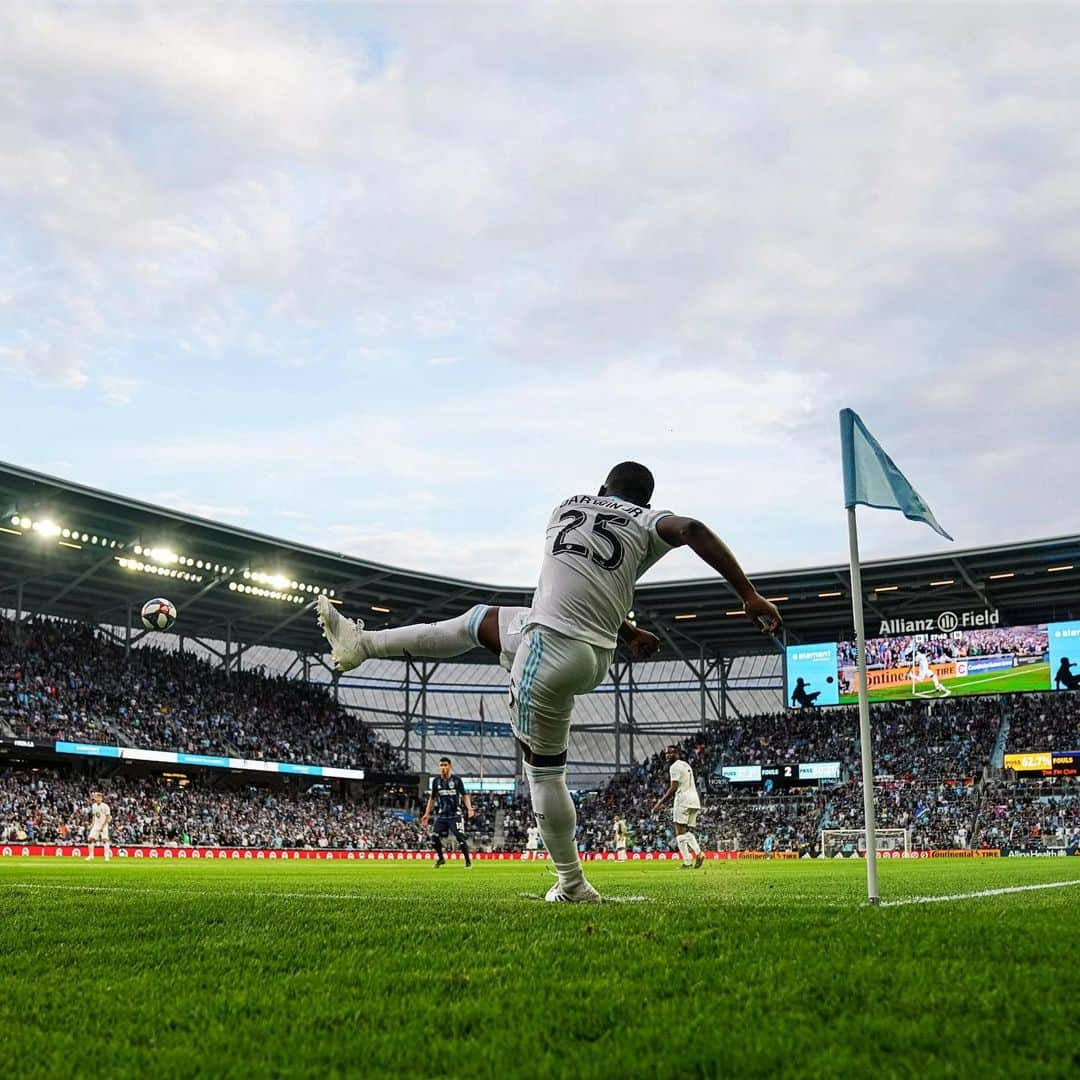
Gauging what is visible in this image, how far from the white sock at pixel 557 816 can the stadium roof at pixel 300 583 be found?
3620 centimetres

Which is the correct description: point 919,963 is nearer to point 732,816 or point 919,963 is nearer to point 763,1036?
point 763,1036

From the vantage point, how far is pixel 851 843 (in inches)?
1741

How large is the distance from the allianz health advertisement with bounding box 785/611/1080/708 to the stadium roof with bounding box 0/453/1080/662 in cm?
244

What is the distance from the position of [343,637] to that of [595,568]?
1.58 meters

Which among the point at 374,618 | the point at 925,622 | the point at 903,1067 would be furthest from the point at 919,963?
the point at 374,618

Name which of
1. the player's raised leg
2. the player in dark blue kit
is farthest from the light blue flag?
the player in dark blue kit

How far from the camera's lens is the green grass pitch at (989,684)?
49.8 m

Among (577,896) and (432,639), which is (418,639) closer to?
(432,639)

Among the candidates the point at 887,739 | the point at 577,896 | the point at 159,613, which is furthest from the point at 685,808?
the point at 887,739

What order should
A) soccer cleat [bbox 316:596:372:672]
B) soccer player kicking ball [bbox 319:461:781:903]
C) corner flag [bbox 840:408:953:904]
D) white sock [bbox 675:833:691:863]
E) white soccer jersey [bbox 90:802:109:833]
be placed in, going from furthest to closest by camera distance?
white soccer jersey [bbox 90:802:109:833]
white sock [bbox 675:833:691:863]
corner flag [bbox 840:408:953:904]
soccer cleat [bbox 316:596:372:672]
soccer player kicking ball [bbox 319:461:781:903]

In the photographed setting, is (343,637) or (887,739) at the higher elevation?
(343,637)

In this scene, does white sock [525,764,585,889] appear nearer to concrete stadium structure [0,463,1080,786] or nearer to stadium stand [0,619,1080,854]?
stadium stand [0,619,1080,854]

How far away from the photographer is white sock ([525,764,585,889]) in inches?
247

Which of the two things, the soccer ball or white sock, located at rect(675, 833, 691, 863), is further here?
the soccer ball
